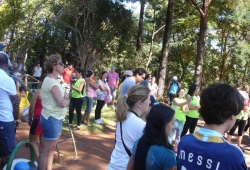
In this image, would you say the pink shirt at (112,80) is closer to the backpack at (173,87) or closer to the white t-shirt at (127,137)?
the backpack at (173,87)

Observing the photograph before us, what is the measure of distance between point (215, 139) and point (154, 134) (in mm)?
596

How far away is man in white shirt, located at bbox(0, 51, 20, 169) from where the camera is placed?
3.15 m

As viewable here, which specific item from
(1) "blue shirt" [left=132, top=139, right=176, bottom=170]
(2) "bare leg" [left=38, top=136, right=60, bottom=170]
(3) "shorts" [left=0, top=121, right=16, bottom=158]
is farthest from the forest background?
(1) "blue shirt" [left=132, top=139, right=176, bottom=170]

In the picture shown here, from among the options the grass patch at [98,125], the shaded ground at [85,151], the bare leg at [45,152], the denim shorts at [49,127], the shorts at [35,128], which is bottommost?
the shaded ground at [85,151]

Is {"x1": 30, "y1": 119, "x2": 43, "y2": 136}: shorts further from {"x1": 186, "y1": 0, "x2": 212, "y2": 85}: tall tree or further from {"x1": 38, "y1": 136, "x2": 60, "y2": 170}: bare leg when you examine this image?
{"x1": 186, "y1": 0, "x2": 212, "y2": 85}: tall tree

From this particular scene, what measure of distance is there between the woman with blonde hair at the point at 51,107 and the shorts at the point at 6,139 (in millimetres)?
530

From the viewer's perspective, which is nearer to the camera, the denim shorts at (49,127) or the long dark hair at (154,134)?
the long dark hair at (154,134)

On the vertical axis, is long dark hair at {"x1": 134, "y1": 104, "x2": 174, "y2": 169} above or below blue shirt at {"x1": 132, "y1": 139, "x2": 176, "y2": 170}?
above

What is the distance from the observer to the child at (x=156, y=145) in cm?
206

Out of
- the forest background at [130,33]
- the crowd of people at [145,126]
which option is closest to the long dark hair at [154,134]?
the crowd of people at [145,126]

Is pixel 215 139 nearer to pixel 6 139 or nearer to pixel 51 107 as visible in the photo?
pixel 6 139

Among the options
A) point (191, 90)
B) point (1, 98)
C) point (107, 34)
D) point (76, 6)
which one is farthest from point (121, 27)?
point (1, 98)

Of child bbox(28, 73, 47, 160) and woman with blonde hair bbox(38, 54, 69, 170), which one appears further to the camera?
child bbox(28, 73, 47, 160)

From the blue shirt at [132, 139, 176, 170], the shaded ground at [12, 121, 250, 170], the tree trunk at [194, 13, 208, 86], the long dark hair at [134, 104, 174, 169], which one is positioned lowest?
the shaded ground at [12, 121, 250, 170]
